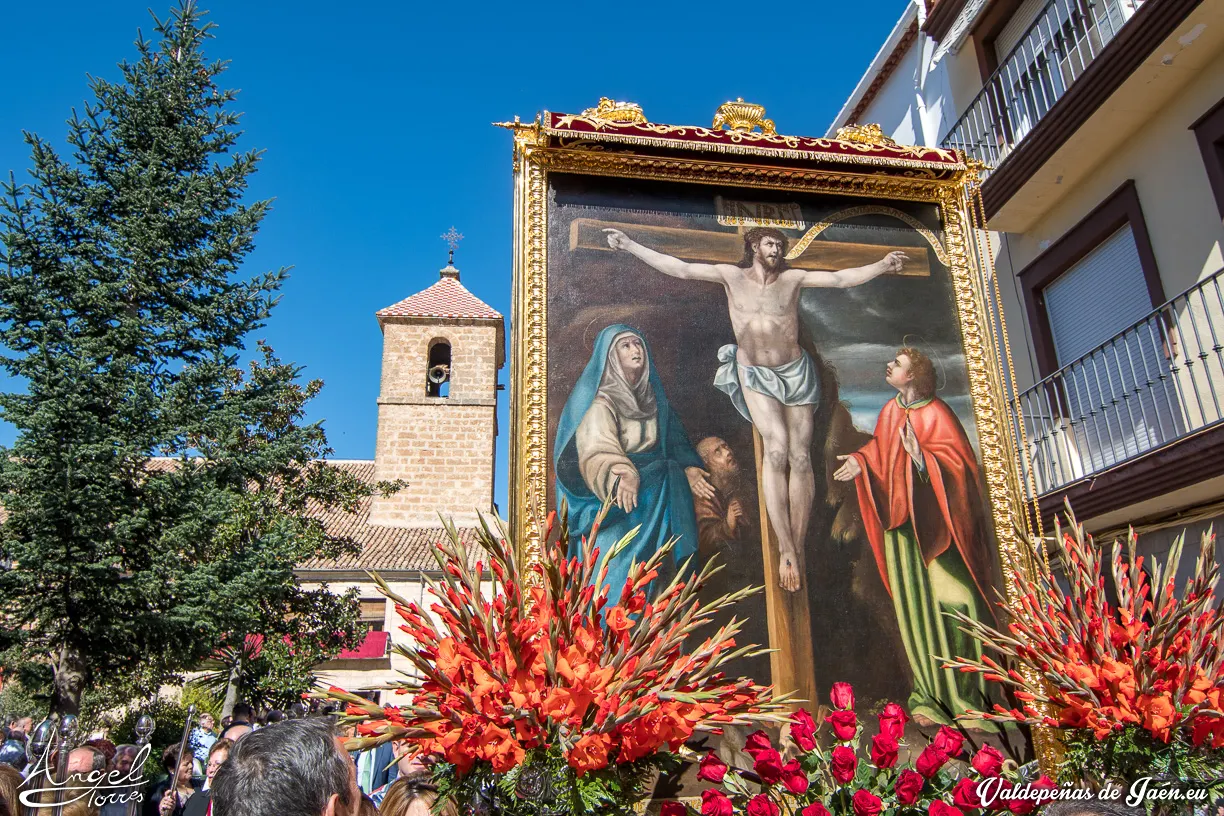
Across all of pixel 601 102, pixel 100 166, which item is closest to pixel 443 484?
pixel 100 166

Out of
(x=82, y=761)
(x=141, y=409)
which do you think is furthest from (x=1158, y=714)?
(x=141, y=409)

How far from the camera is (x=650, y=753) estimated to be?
2.59 metres

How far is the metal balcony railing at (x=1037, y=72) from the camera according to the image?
7574 millimetres

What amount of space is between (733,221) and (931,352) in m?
1.33

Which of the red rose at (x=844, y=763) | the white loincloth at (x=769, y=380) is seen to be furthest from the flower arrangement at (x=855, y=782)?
the white loincloth at (x=769, y=380)

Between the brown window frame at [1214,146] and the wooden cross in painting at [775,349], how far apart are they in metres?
2.97

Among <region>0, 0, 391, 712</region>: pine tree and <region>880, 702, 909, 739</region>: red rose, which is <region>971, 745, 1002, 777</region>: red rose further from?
<region>0, 0, 391, 712</region>: pine tree

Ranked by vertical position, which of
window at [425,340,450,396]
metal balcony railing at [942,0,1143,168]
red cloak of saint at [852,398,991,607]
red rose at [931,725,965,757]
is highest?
window at [425,340,450,396]

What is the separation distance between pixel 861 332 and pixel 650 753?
295 centimetres

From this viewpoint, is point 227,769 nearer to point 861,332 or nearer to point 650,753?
point 650,753

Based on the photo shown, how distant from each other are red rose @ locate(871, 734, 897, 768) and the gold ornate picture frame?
139 centimetres

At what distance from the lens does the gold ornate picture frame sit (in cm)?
424

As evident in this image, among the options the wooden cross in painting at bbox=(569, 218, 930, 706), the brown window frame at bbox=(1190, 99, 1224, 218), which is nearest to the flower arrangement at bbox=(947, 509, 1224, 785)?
the wooden cross in painting at bbox=(569, 218, 930, 706)

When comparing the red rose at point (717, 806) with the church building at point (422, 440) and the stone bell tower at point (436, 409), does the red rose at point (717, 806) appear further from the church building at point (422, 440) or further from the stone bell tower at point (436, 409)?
the stone bell tower at point (436, 409)
